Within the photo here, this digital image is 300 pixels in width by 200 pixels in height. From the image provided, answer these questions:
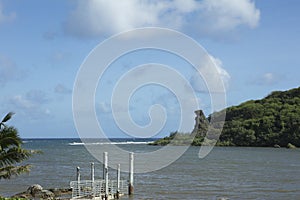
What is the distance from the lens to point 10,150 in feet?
76.1

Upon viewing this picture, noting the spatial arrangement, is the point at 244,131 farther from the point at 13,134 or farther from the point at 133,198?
the point at 13,134

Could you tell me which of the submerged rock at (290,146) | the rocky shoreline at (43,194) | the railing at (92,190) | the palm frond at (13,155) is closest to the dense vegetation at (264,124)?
the submerged rock at (290,146)

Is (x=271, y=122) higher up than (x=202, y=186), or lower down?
higher up

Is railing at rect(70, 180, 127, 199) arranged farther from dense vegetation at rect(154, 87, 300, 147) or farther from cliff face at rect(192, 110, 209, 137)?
dense vegetation at rect(154, 87, 300, 147)

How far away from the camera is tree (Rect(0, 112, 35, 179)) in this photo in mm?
22656

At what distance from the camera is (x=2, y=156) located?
23.1 m

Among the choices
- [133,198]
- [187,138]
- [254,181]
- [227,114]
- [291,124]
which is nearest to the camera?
[133,198]

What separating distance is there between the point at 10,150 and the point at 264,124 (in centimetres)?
15298

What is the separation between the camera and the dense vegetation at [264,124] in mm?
162875

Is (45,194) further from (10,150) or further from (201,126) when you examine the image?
(201,126)

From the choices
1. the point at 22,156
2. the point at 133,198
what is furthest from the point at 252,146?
the point at 22,156

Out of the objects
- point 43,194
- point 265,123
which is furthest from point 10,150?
point 265,123

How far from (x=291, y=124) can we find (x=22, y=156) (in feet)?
490

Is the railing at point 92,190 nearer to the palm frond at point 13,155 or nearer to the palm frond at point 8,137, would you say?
the palm frond at point 13,155
